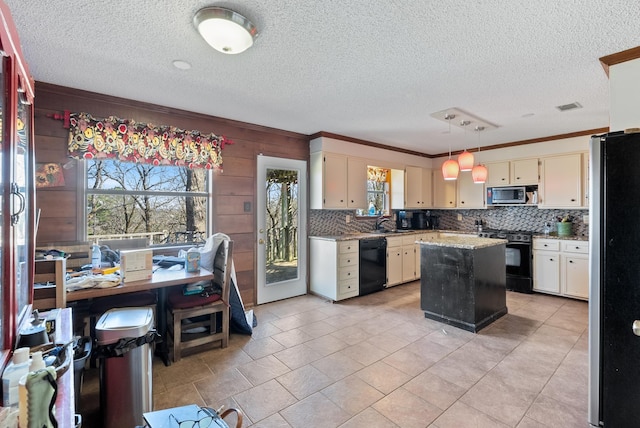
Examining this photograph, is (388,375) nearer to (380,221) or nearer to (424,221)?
(380,221)

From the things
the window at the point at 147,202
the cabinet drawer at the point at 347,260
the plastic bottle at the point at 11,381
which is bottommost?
the cabinet drawer at the point at 347,260

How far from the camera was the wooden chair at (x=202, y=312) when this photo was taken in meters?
2.74

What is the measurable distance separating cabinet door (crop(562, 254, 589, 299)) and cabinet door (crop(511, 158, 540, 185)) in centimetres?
126

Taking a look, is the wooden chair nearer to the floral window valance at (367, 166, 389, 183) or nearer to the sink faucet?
the sink faucet

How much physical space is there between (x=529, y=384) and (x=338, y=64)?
2847mm

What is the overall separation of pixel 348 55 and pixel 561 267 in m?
4.45

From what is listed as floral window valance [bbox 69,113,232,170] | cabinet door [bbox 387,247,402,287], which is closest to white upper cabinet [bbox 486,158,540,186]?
cabinet door [bbox 387,247,402,287]

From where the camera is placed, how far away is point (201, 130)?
3.72m

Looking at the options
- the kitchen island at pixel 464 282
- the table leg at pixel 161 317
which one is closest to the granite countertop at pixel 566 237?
the kitchen island at pixel 464 282

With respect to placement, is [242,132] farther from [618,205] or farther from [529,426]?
[529,426]

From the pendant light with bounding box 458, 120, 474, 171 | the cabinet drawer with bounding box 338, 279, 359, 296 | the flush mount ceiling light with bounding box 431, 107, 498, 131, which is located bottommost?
the cabinet drawer with bounding box 338, 279, 359, 296

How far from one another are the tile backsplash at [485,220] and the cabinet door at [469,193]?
341mm

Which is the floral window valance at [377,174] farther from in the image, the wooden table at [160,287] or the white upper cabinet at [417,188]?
the wooden table at [160,287]

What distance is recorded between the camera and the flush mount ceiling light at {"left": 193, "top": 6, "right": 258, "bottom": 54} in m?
→ 1.76
